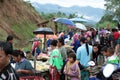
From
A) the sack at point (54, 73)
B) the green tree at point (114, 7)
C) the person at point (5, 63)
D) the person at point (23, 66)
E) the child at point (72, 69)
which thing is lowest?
the green tree at point (114, 7)

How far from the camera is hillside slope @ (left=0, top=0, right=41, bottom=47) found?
32.2 metres

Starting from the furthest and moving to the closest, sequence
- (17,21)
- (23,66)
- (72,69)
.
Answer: (17,21)
(72,69)
(23,66)

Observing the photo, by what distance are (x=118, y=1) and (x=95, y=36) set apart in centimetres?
4515

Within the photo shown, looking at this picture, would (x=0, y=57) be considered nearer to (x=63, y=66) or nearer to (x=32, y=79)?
(x=32, y=79)

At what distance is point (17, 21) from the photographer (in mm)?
35500

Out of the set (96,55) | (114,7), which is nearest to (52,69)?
(96,55)

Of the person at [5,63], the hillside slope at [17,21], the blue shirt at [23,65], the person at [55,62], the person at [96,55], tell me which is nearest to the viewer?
the person at [5,63]

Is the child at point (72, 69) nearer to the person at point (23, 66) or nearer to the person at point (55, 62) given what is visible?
the person at point (55, 62)

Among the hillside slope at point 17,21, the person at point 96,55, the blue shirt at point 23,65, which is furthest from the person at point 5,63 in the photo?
the hillside slope at point 17,21

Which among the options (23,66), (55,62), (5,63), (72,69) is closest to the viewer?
(5,63)

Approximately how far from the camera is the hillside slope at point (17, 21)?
3224cm

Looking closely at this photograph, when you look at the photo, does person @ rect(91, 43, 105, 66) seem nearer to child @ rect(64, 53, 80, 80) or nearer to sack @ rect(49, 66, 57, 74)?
sack @ rect(49, 66, 57, 74)

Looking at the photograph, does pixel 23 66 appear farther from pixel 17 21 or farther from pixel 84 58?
pixel 17 21

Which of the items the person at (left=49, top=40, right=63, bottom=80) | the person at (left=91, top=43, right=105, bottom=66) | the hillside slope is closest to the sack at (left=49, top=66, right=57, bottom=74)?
the person at (left=49, top=40, right=63, bottom=80)
